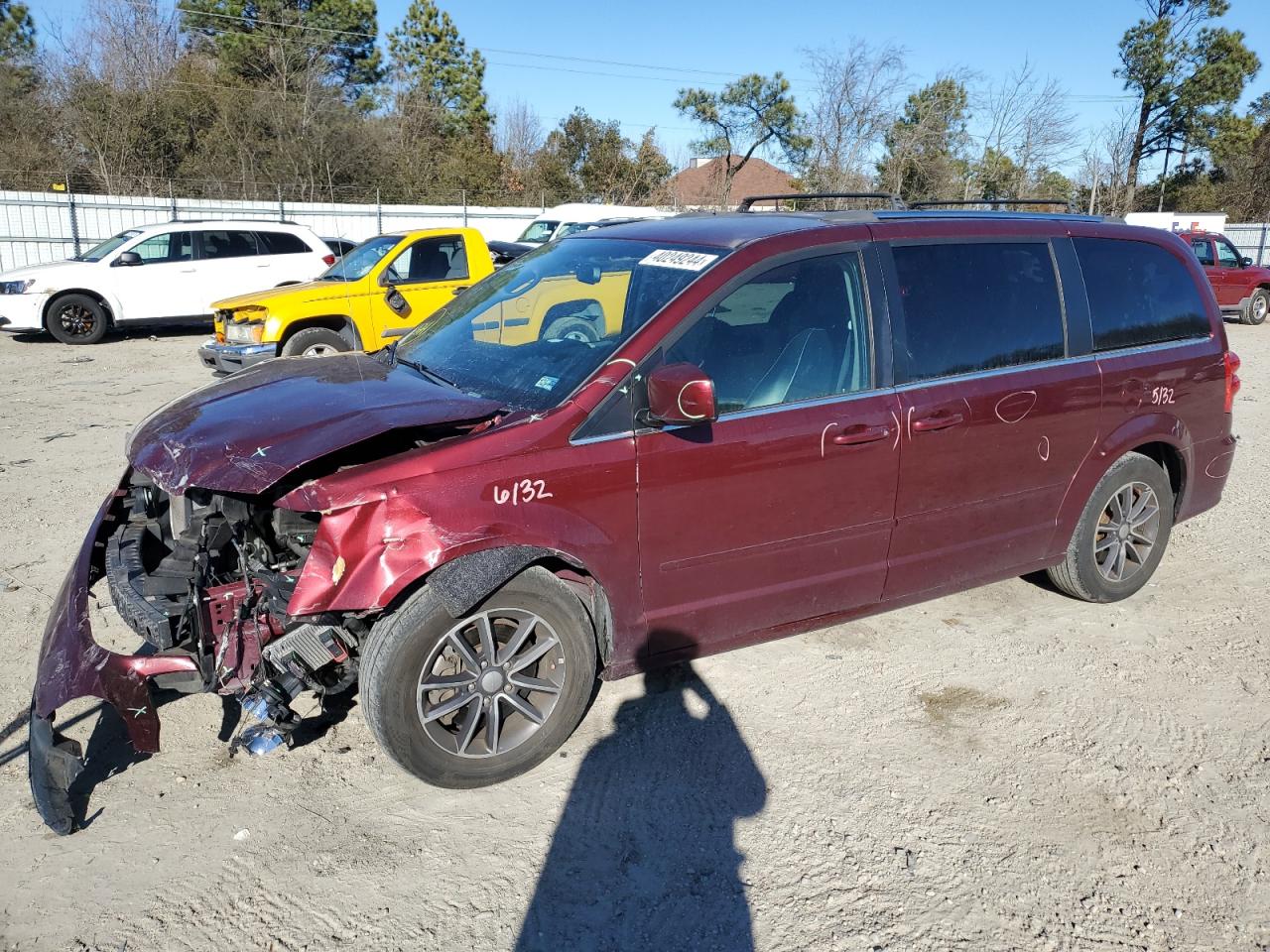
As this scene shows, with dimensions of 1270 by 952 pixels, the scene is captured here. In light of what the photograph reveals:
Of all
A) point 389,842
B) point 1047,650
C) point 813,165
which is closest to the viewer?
point 389,842

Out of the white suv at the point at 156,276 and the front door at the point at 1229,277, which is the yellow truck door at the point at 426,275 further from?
the front door at the point at 1229,277

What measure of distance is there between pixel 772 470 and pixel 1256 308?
21.2 metres

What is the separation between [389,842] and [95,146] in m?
31.2

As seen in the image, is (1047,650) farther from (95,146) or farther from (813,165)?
(95,146)

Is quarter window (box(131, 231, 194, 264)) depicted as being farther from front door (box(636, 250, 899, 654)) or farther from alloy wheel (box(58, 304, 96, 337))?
front door (box(636, 250, 899, 654))

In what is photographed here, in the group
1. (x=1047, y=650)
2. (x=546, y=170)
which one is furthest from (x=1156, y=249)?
(x=546, y=170)

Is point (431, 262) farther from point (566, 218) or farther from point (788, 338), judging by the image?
point (566, 218)

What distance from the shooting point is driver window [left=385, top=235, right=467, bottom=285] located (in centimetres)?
1098

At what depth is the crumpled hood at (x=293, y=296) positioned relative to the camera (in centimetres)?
990

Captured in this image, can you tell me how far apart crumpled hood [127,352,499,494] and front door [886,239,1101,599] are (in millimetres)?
1817

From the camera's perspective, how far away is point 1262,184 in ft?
129

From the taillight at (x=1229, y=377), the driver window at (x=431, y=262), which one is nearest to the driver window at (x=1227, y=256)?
the driver window at (x=431, y=262)

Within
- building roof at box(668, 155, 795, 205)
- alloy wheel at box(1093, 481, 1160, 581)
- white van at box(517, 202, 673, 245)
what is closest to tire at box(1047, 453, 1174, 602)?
alloy wheel at box(1093, 481, 1160, 581)

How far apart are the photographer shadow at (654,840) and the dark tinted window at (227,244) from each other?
43.3 ft
